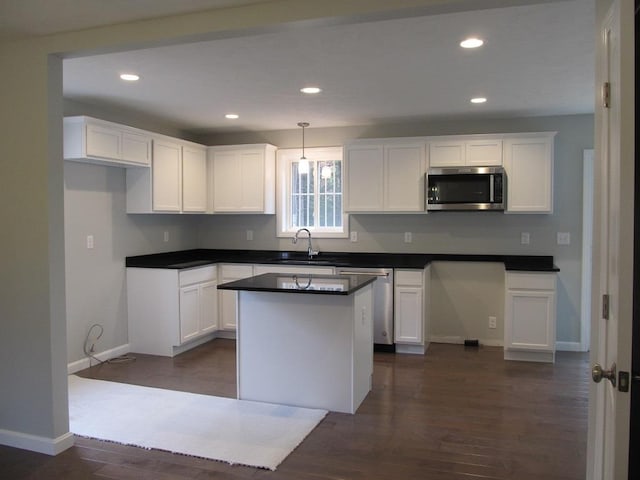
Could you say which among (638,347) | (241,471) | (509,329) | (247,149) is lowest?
(241,471)

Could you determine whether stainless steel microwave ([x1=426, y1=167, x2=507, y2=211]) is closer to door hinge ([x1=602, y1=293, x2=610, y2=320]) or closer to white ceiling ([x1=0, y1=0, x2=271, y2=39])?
white ceiling ([x1=0, y1=0, x2=271, y2=39])

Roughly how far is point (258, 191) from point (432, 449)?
3.65 m

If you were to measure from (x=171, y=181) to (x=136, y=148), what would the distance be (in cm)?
61

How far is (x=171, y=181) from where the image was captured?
5.38 m

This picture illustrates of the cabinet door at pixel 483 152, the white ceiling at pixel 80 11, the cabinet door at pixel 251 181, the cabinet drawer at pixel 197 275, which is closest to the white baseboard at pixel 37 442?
the cabinet drawer at pixel 197 275

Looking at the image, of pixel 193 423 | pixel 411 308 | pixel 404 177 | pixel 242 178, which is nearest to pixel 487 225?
pixel 404 177

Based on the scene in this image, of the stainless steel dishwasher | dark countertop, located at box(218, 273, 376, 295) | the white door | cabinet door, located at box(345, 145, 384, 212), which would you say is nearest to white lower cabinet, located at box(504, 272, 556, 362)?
the stainless steel dishwasher

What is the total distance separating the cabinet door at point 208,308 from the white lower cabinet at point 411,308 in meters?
2.00

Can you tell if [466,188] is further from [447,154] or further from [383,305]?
[383,305]

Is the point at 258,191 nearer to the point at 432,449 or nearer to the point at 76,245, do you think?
the point at 76,245

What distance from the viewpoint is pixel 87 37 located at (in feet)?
9.27

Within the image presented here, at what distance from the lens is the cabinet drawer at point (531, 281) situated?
477 centimetres

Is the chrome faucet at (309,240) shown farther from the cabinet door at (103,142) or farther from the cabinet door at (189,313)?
the cabinet door at (103,142)

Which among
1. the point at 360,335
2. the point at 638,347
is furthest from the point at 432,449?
the point at 638,347
